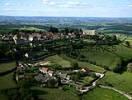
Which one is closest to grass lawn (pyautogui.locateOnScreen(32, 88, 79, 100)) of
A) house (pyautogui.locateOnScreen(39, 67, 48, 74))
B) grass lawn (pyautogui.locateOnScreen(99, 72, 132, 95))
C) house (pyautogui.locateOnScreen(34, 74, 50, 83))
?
house (pyautogui.locateOnScreen(34, 74, 50, 83))

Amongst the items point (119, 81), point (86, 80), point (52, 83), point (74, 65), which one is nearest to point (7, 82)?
point (52, 83)

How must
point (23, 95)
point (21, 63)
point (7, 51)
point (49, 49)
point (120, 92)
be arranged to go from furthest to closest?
point (49, 49)
point (7, 51)
point (21, 63)
point (120, 92)
point (23, 95)

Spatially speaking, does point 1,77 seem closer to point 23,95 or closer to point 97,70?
point 23,95

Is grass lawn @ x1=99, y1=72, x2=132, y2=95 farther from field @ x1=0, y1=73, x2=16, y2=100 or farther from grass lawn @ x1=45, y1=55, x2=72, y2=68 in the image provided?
field @ x1=0, y1=73, x2=16, y2=100

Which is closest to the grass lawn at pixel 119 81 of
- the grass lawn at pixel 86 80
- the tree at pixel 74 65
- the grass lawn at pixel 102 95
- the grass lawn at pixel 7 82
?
the grass lawn at pixel 86 80

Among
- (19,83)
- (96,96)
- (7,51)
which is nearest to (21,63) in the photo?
(7,51)

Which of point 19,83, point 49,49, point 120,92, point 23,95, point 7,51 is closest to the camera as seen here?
point 23,95

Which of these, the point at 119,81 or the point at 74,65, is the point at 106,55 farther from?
the point at 119,81
